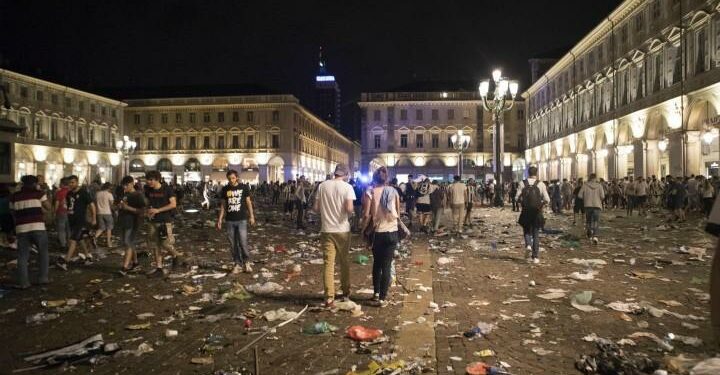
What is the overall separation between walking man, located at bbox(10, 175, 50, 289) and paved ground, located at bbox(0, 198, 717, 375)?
1.48ft

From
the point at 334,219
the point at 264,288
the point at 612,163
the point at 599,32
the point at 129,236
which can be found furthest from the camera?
the point at 599,32

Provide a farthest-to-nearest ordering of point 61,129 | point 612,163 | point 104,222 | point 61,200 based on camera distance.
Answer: point 61,129 → point 612,163 → point 104,222 → point 61,200

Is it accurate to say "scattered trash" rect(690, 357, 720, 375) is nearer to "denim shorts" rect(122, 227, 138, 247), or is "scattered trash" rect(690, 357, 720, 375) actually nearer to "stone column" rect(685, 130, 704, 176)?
→ "denim shorts" rect(122, 227, 138, 247)

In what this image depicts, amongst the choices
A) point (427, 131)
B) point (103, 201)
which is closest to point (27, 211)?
point (103, 201)

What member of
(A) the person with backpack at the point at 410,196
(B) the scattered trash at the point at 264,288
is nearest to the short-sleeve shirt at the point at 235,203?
(B) the scattered trash at the point at 264,288

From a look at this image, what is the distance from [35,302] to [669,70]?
30475mm

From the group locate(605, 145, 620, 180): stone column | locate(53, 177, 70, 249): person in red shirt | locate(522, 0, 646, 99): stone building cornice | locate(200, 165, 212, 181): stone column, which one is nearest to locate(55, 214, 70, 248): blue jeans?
locate(53, 177, 70, 249): person in red shirt

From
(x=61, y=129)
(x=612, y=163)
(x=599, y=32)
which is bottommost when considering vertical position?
(x=612, y=163)

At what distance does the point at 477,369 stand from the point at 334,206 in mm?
3036

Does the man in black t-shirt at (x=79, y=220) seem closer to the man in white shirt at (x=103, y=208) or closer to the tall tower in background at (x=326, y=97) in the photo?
the man in white shirt at (x=103, y=208)

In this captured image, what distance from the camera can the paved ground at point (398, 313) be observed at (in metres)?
5.00

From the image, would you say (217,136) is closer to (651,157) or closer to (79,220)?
(651,157)

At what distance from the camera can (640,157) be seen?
31.7 metres

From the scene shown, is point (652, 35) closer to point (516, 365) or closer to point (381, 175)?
point (381, 175)
